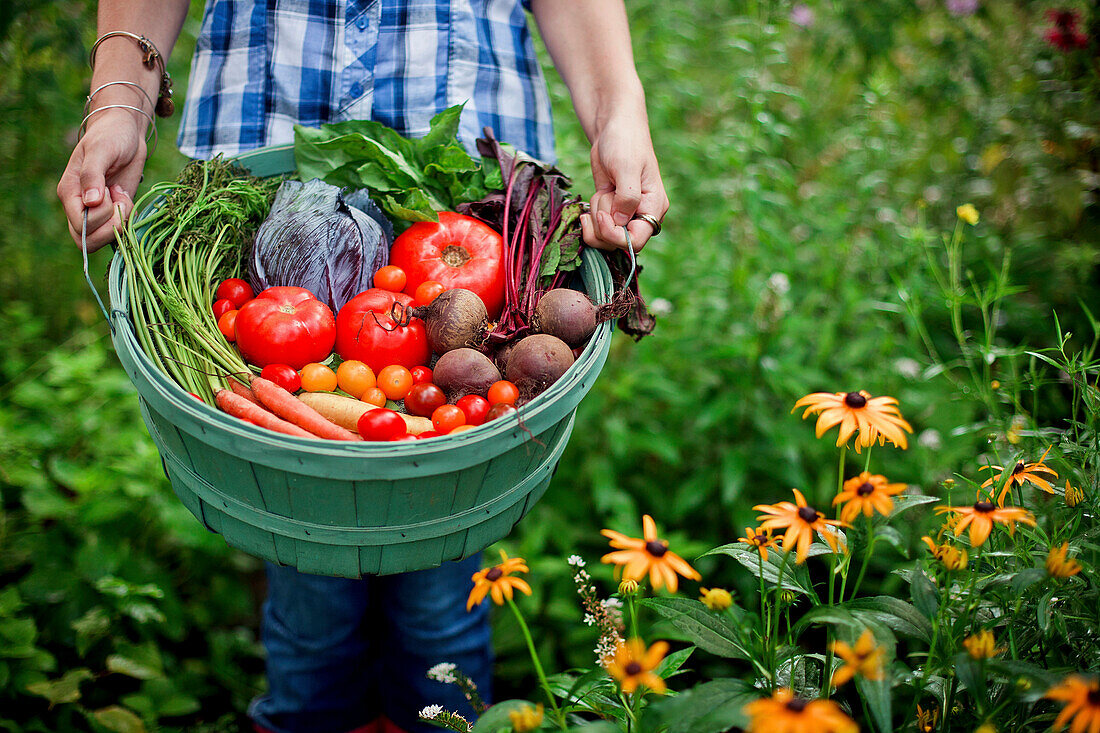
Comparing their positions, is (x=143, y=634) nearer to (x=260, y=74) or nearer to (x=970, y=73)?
(x=260, y=74)

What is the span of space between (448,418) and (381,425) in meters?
0.12

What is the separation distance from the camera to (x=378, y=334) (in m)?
1.42

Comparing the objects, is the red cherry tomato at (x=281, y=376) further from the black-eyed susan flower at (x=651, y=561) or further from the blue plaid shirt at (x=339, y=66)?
the black-eyed susan flower at (x=651, y=561)

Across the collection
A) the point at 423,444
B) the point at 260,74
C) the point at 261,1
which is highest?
the point at 261,1

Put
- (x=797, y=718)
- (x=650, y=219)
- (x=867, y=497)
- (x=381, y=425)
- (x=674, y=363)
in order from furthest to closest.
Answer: (x=674, y=363), (x=650, y=219), (x=381, y=425), (x=867, y=497), (x=797, y=718)

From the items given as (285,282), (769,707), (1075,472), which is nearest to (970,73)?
(1075,472)

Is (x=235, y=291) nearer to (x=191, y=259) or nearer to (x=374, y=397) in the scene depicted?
(x=191, y=259)

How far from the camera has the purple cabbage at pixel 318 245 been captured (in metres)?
1.51

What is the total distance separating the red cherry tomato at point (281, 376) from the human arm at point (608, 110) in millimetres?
668

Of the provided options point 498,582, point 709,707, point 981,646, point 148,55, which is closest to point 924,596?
point 981,646

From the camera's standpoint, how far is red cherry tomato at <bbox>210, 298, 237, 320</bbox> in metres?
1.51

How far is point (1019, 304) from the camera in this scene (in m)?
2.60

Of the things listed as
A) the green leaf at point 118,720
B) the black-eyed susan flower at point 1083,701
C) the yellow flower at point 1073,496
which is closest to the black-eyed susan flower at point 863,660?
the black-eyed susan flower at point 1083,701

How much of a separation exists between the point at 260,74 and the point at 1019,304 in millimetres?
2630
